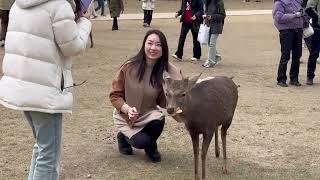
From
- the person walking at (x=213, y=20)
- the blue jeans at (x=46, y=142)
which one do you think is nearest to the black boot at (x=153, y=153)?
the blue jeans at (x=46, y=142)

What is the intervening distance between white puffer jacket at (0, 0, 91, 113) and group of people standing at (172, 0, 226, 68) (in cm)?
776

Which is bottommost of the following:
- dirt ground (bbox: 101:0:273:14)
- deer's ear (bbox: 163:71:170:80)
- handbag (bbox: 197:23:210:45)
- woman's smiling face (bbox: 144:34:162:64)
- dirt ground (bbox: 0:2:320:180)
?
dirt ground (bbox: 101:0:273:14)

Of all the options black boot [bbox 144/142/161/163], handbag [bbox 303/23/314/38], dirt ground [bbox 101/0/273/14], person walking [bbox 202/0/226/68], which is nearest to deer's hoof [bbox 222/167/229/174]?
black boot [bbox 144/142/161/163]

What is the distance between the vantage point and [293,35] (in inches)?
372

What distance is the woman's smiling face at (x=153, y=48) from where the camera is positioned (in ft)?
17.2

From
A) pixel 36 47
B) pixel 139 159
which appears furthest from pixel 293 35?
pixel 36 47

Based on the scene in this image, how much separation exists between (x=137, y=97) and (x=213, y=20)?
6.15 m

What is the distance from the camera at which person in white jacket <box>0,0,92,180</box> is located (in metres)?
3.60

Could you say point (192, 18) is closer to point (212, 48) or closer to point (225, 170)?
point (212, 48)

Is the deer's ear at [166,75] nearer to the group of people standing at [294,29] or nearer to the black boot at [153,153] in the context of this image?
the black boot at [153,153]

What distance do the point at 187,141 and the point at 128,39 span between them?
9.82 meters

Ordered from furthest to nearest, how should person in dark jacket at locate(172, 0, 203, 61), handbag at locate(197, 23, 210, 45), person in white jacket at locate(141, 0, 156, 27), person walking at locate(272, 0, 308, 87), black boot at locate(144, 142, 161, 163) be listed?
1. person in white jacket at locate(141, 0, 156, 27)
2. person in dark jacket at locate(172, 0, 203, 61)
3. handbag at locate(197, 23, 210, 45)
4. person walking at locate(272, 0, 308, 87)
5. black boot at locate(144, 142, 161, 163)

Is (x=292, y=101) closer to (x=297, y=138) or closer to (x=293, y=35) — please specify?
(x=293, y=35)

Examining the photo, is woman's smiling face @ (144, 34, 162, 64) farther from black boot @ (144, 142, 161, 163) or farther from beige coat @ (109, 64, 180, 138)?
black boot @ (144, 142, 161, 163)
